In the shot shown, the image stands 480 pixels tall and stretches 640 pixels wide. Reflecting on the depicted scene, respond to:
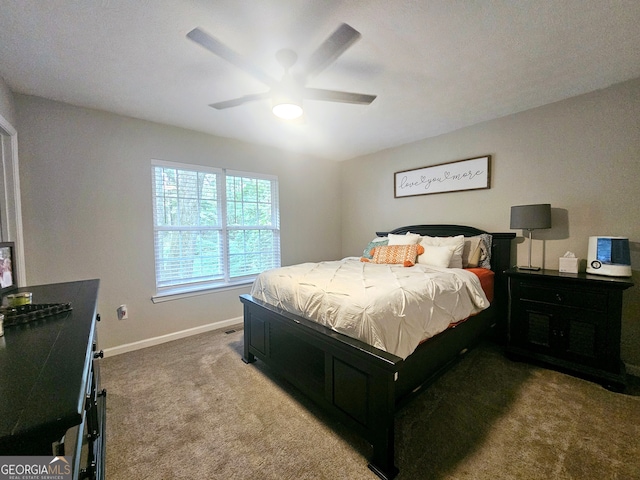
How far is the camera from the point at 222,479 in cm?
136

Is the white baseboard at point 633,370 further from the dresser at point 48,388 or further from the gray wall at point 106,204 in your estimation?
the gray wall at point 106,204

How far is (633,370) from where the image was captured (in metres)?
2.27

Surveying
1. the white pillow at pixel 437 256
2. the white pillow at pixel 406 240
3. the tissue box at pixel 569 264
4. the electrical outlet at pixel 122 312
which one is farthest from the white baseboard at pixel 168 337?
the tissue box at pixel 569 264

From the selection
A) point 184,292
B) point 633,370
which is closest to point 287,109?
point 184,292

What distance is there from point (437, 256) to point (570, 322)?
1168 millimetres

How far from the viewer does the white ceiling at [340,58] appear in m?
1.49

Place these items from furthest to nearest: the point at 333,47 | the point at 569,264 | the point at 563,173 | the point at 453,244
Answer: the point at 453,244 < the point at 563,173 < the point at 569,264 < the point at 333,47

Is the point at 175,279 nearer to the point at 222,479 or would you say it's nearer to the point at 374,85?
the point at 222,479

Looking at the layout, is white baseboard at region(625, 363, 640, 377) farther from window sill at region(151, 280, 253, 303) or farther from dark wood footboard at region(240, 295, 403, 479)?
window sill at region(151, 280, 253, 303)

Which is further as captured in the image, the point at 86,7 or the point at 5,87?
the point at 5,87

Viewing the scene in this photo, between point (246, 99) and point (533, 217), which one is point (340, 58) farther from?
point (533, 217)

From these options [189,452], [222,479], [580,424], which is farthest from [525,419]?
[189,452]

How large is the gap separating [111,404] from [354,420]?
1773 mm

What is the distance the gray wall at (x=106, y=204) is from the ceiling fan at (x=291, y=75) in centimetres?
141
